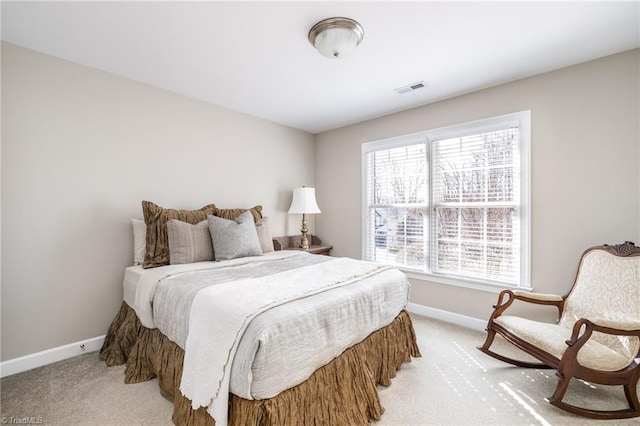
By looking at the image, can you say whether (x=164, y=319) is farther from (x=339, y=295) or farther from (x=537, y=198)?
(x=537, y=198)

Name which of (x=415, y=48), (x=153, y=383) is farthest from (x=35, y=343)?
(x=415, y=48)

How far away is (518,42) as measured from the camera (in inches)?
84.7

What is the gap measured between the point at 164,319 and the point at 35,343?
1319 mm

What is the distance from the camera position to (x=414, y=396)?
190 centimetres

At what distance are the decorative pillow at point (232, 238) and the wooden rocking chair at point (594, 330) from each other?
2.30m

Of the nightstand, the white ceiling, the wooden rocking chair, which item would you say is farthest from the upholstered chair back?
the nightstand

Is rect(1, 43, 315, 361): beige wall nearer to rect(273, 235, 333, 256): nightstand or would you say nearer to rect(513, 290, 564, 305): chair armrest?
rect(273, 235, 333, 256): nightstand

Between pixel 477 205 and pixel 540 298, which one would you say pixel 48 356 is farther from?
pixel 477 205

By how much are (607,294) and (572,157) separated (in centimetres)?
119

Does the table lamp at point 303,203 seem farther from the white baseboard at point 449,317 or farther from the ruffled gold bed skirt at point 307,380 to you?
the ruffled gold bed skirt at point 307,380

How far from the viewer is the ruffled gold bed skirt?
1.33 metres

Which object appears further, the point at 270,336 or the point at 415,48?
the point at 415,48

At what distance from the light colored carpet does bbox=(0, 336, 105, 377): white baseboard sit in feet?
0.18

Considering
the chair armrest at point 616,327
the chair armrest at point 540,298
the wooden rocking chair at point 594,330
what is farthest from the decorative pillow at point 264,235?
the chair armrest at point 616,327
